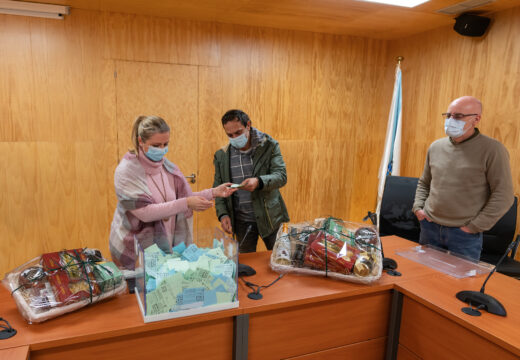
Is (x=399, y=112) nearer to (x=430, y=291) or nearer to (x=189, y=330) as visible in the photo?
(x=430, y=291)

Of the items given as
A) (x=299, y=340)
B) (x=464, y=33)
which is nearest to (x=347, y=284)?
(x=299, y=340)

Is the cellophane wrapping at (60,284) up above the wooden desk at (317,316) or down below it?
above

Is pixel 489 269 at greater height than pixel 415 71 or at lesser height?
lesser

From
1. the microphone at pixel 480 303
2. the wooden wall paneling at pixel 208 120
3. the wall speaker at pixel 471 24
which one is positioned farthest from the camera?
the wooden wall paneling at pixel 208 120

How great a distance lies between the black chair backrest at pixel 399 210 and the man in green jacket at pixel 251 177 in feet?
4.14

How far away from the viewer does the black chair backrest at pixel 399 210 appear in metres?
3.18

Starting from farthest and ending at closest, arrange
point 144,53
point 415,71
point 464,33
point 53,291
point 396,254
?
point 415,71 → point 144,53 → point 464,33 → point 396,254 → point 53,291

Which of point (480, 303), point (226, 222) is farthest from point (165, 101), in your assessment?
point (480, 303)

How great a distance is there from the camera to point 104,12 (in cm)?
319

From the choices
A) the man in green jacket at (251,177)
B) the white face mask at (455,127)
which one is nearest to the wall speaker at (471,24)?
the white face mask at (455,127)

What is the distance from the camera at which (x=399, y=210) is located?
3.23m

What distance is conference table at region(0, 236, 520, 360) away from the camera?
49.5 inches

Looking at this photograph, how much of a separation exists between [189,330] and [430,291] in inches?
41.6

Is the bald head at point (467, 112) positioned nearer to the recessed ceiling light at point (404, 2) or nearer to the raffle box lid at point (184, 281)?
the recessed ceiling light at point (404, 2)
